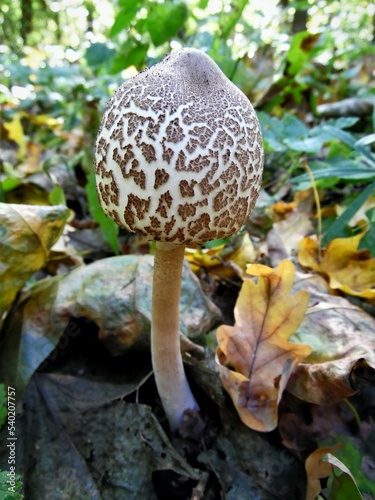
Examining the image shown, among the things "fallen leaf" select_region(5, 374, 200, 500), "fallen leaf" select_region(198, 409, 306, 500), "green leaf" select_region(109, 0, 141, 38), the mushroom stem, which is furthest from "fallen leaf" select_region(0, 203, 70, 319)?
"green leaf" select_region(109, 0, 141, 38)

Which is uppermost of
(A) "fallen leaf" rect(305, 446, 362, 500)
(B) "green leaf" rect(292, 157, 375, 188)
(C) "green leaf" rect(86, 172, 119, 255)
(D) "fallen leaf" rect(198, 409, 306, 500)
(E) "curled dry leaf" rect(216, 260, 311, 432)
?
(B) "green leaf" rect(292, 157, 375, 188)

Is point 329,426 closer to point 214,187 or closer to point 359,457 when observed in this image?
point 359,457

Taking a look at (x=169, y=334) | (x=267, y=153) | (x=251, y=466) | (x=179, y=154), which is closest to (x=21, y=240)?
(x=169, y=334)

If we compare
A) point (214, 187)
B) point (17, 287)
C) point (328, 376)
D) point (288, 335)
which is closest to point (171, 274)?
point (214, 187)

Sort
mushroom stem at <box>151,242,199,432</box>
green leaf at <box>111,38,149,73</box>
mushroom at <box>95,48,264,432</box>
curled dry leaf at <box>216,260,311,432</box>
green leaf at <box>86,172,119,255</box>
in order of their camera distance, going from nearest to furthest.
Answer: mushroom at <box>95,48,264,432</box> < mushroom stem at <box>151,242,199,432</box> < curled dry leaf at <box>216,260,311,432</box> < green leaf at <box>86,172,119,255</box> < green leaf at <box>111,38,149,73</box>

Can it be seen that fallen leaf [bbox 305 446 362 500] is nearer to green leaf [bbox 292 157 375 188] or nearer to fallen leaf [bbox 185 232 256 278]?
fallen leaf [bbox 185 232 256 278]

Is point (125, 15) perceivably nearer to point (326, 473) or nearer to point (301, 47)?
point (301, 47)

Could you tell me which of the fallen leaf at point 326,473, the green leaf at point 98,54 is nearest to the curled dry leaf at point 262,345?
the fallen leaf at point 326,473
